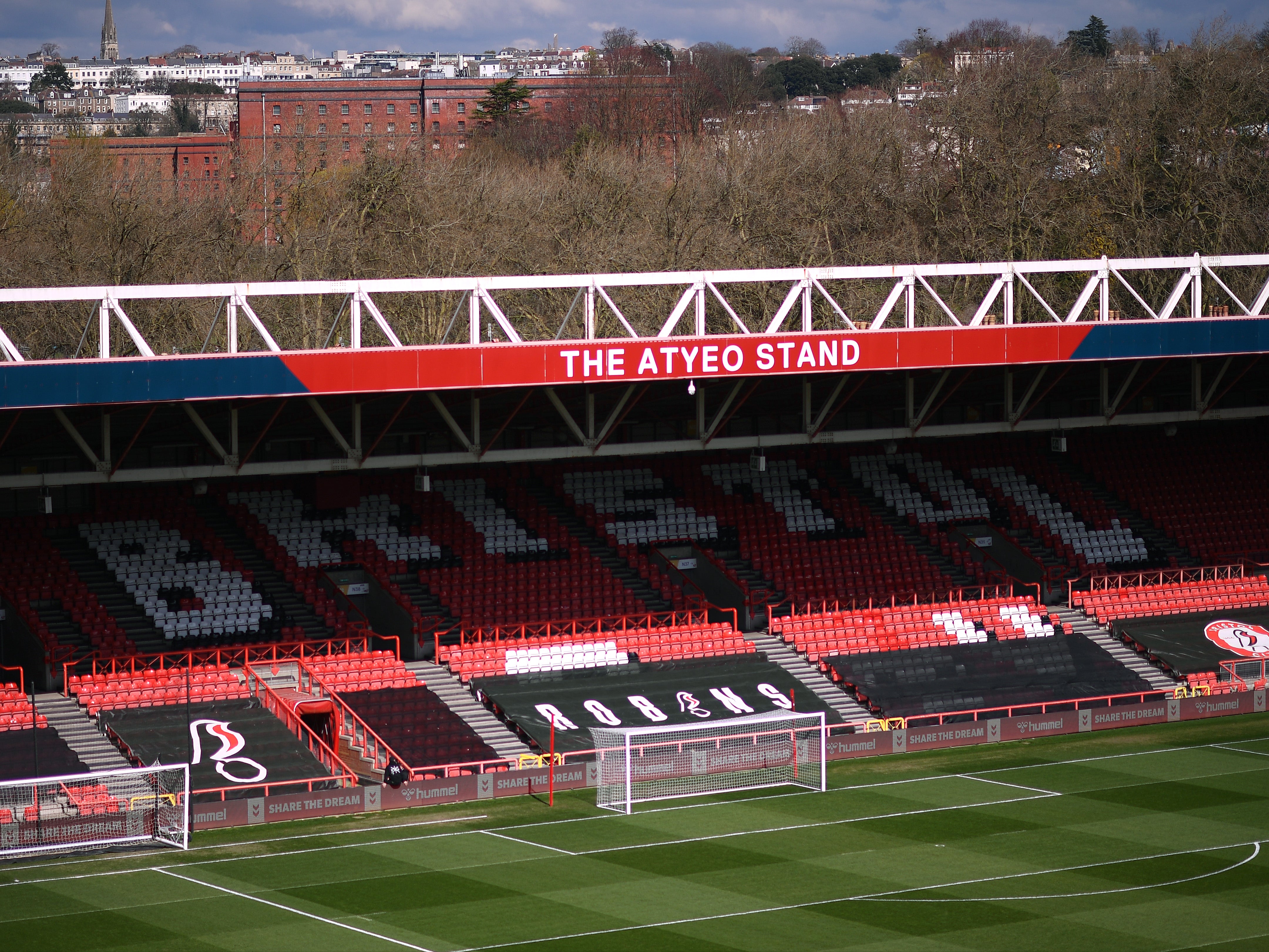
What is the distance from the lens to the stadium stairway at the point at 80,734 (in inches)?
1172

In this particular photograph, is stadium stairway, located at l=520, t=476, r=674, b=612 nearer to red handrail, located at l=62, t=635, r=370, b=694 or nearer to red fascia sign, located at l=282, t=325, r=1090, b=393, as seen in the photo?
red handrail, located at l=62, t=635, r=370, b=694

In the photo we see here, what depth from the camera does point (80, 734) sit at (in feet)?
100

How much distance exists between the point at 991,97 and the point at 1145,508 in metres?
21.9

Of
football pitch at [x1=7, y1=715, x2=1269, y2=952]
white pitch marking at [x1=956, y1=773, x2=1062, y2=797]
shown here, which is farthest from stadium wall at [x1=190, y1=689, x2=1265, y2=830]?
white pitch marking at [x1=956, y1=773, x2=1062, y2=797]

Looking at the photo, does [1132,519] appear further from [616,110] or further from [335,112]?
[335,112]

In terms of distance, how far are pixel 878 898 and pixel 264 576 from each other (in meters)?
17.8

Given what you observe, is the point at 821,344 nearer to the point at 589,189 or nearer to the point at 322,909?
the point at 322,909

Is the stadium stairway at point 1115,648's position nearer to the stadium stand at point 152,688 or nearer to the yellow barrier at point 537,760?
the yellow barrier at point 537,760

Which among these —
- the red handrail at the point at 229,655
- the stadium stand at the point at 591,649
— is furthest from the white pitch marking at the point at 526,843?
the red handrail at the point at 229,655

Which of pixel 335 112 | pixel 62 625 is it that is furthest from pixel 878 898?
pixel 335 112

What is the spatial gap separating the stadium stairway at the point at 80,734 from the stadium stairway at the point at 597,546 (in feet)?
42.3

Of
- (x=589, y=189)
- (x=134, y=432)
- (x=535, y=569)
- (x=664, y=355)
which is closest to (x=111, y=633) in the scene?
A: (x=134, y=432)

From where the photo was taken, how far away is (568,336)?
5812 centimetres

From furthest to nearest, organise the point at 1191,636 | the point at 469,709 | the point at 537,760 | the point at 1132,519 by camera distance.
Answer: the point at 1132,519 → the point at 1191,636 → the point at 469,709 → the point at 537,760
